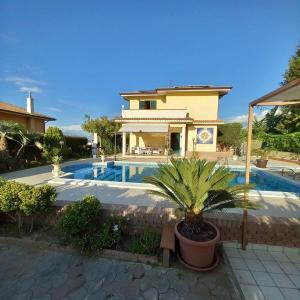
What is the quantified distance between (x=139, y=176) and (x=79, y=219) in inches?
436

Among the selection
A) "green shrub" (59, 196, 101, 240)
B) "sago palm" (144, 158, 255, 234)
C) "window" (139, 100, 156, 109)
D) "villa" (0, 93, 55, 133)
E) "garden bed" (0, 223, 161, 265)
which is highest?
"window" (139, 100, 156, 109)

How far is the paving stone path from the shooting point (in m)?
3.76

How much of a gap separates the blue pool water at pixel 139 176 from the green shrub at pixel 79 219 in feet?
7.72

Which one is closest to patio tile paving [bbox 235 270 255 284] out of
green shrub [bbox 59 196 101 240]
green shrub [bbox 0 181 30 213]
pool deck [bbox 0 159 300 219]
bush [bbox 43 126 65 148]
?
pool deck [bbox 0 159 300 219]

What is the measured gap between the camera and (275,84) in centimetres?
3397

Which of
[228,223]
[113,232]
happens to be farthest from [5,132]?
[228,223]

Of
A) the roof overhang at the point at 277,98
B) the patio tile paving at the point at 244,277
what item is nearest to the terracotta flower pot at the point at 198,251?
the patio tile paving at the point at 244,277

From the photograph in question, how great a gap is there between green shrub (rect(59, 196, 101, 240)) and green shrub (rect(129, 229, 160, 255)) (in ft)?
4.56

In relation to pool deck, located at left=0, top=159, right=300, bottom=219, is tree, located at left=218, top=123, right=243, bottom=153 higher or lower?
higher

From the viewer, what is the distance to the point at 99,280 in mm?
4148

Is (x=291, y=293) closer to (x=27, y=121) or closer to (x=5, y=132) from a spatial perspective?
(x=5, y=132)

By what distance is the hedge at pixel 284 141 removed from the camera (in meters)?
26.0

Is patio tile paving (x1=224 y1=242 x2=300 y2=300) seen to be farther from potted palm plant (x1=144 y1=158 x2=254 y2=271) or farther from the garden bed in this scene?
the garden bed

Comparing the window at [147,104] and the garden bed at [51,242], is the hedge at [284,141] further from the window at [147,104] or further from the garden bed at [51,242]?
the garden bed at [51,242]
